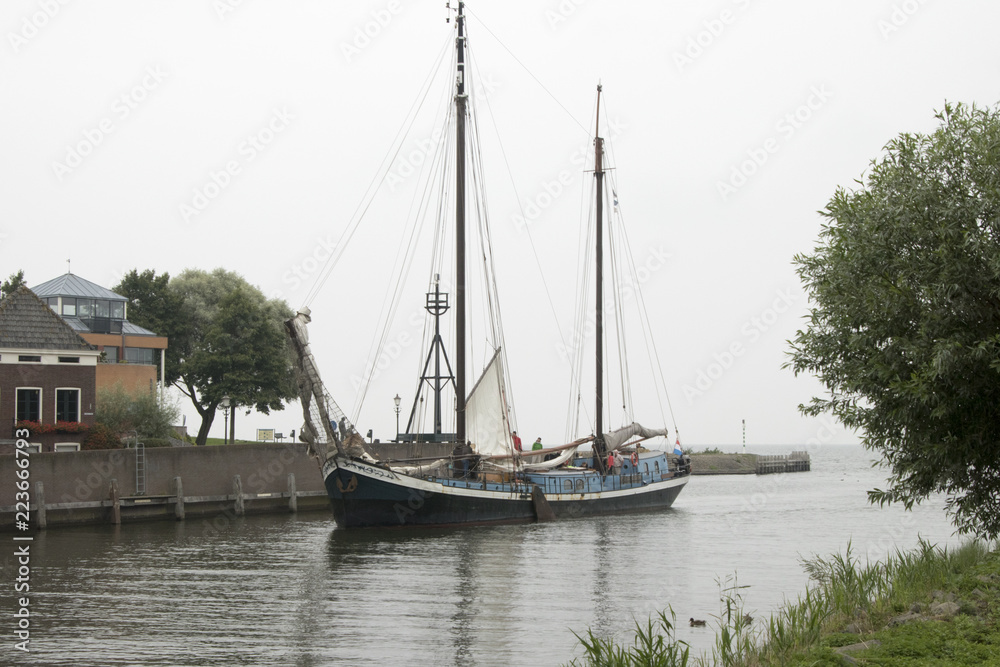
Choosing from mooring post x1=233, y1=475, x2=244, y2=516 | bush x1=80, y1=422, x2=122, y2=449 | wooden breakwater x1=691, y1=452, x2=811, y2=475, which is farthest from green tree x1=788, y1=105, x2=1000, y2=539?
wooden breakwater x1=691, y1=452, x2=811, y2=475

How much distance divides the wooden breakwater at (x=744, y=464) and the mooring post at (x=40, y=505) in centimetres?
7868

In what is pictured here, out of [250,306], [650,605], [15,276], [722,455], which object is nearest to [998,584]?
[650,605]

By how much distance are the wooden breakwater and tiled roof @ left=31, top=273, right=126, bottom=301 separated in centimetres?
6368

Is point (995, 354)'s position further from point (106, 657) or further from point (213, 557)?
point (213, 557)

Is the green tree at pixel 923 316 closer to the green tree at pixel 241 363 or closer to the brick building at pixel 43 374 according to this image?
the brick building at pixel 43 374

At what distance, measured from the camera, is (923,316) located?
16609mm

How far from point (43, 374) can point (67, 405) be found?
1.76 m

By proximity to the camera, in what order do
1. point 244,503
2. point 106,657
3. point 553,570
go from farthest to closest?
point 244,503 < point 553,570 < point 106,657

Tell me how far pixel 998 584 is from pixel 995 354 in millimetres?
3610

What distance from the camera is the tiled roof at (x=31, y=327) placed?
43500 mm

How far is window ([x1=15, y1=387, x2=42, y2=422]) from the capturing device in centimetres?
4241

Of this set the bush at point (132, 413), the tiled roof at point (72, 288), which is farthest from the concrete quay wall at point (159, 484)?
the tiled roof at point (72, 288)

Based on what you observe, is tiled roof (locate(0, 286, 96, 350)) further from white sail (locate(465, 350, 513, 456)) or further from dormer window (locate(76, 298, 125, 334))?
dormer window (locate(76, 298, 125, 334))

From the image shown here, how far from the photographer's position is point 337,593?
22828mm
